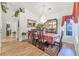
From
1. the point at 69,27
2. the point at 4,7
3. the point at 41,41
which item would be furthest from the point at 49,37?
the point at 4,7

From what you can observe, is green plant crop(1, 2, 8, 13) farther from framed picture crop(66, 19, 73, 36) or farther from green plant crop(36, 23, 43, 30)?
framed picture crop(66, 19, 73, 36)

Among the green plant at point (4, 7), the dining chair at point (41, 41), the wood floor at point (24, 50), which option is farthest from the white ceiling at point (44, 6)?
the wood floor at point (24, 50)

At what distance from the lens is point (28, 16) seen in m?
1.73

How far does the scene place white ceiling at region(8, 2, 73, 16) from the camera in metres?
1.70

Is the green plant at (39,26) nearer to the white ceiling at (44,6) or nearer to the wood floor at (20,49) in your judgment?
the white ceiling at (44,6)

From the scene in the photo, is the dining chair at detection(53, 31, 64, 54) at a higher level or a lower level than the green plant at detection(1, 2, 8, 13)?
lower

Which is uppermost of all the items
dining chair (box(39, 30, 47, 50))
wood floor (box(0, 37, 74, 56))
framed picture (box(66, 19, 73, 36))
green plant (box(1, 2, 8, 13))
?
green plant (box(1, 2, 8, 13))

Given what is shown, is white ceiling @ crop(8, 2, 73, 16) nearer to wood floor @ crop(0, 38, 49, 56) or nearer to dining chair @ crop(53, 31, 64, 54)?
dining chair @ crop(53, 31, 64, 54)

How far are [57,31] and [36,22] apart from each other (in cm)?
30

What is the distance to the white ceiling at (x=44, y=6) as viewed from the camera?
1.70m

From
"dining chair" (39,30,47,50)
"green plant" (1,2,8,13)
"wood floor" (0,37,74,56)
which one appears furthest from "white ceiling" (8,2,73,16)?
"wood floor" (0,37,74,56)

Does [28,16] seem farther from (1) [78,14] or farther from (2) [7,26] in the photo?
(1) [78,14]

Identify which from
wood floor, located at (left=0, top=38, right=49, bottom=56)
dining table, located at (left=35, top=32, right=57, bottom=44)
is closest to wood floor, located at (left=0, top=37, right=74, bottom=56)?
wood floor, located at (left=0, top=38, right=49, bottom=56)

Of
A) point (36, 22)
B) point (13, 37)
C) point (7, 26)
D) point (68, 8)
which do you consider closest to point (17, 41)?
point (13, 37)
